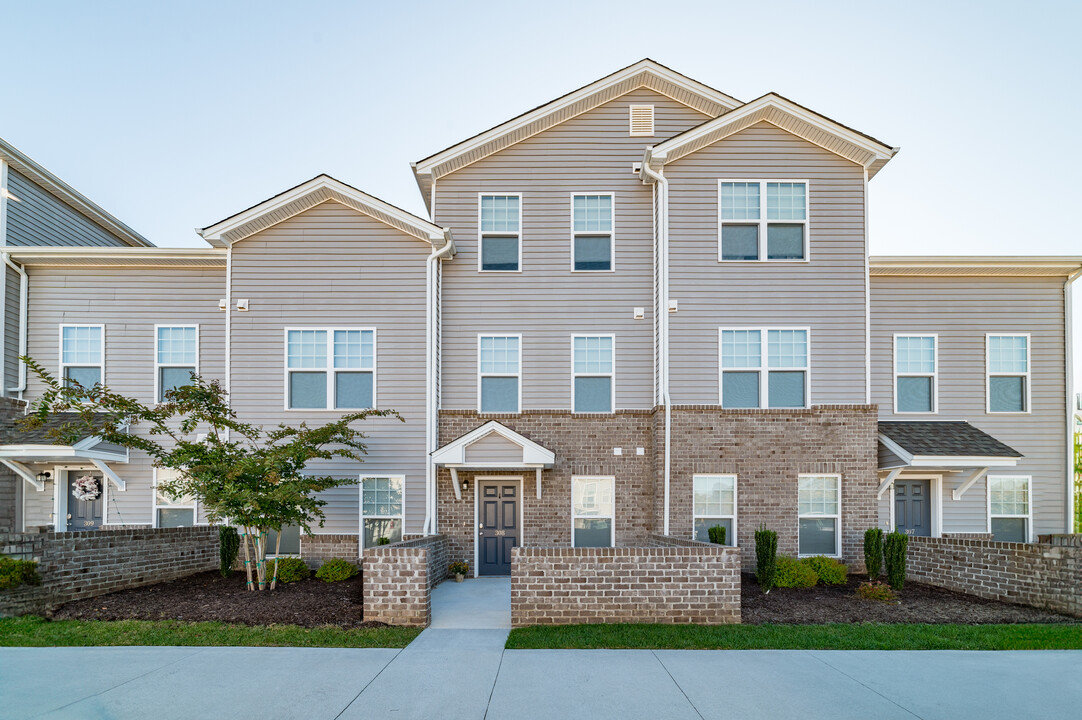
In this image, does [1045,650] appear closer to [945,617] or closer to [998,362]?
[945,617]

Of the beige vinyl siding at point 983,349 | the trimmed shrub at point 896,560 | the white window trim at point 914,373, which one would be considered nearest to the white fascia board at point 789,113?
the beige vinyl siding at point 983,349

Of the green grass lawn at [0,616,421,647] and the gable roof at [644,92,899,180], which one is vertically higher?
the gable roof at [644,92,899,180]

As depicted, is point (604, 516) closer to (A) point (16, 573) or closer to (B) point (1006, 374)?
(B) point (1006, 374)

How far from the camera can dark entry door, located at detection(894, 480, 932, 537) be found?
54.6 ft

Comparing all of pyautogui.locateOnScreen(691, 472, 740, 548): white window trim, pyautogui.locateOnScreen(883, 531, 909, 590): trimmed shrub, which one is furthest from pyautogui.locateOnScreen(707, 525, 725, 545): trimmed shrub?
pyautogui.locateOnScreen(883, 531, 909, 590): trimmed shrub

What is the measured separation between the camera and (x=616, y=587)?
10.5m

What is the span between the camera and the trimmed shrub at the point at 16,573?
424 inches

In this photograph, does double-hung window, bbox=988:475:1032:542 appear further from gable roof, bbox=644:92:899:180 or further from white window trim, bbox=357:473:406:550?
white window trim, bbox=357:473:406:550

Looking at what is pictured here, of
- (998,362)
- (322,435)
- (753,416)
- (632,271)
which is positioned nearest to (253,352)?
(322,435)

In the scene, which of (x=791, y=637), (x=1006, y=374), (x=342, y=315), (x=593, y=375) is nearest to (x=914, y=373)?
(x=1006, y=374)

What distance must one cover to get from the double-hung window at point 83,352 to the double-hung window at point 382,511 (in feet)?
22.1

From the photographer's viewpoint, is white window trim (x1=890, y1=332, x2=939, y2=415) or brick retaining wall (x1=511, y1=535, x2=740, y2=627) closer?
brick retaining wall (x1=511, y1=535, x2=740, y2=627)

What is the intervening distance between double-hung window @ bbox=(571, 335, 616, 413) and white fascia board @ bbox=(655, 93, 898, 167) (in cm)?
431

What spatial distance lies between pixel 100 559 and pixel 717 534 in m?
10.9
